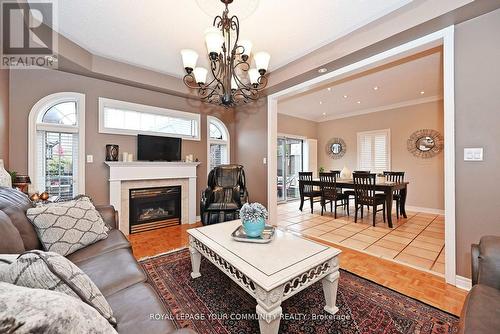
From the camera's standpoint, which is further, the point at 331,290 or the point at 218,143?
the point at 218,143

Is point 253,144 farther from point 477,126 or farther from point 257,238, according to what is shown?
point 477,126

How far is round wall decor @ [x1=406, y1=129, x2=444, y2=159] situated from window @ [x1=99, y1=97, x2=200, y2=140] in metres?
5.16

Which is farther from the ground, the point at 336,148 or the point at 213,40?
the point at 213,40

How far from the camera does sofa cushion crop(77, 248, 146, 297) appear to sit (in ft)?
3.78

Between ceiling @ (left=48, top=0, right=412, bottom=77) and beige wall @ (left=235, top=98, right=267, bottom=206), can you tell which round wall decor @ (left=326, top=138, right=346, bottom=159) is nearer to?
beige wall @ (left=235, top=98, right=267, bottom=206)

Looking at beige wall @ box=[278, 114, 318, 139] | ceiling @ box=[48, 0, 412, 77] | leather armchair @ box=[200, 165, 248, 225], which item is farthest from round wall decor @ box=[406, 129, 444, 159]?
leather armchair @ box=[200, 165, 248, 225]

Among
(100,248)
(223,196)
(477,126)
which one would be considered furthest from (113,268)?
(477,126)

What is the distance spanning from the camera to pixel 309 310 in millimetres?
1577

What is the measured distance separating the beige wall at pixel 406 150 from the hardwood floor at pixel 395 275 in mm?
3675

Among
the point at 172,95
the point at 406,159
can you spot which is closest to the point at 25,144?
the point at 172,95

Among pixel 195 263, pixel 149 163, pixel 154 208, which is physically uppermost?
pixel 149 163

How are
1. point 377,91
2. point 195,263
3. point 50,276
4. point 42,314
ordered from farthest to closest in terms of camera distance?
point 377,91 → point 195,263 → point 50,276 → point 42,314

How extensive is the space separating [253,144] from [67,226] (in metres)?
3.24

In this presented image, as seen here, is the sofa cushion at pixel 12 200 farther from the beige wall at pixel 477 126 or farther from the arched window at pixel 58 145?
the beige wall at pixel 477 126
